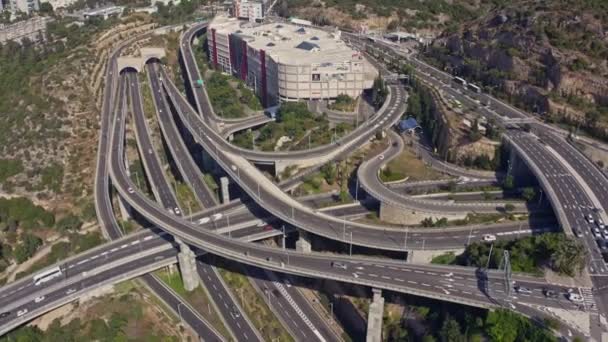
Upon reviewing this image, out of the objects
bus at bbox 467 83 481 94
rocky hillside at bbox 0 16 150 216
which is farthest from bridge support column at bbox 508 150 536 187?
rocky hillside at bbox 0 16 150 216

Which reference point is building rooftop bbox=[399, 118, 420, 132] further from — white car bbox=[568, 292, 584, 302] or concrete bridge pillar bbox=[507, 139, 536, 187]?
white car bbox=[568, 292, 584, 302]

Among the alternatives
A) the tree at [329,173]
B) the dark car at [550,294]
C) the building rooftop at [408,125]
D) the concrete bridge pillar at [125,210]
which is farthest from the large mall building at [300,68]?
the dark car at [550,294]

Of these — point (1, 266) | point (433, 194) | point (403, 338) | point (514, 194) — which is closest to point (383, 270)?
point (403, 338)

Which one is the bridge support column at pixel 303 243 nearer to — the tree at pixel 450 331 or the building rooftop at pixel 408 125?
the tree at pixel 450 331

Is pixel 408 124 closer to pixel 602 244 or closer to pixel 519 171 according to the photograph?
pixel 519 171

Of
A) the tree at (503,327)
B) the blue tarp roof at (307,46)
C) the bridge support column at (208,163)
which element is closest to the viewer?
the tree at (503,327)
